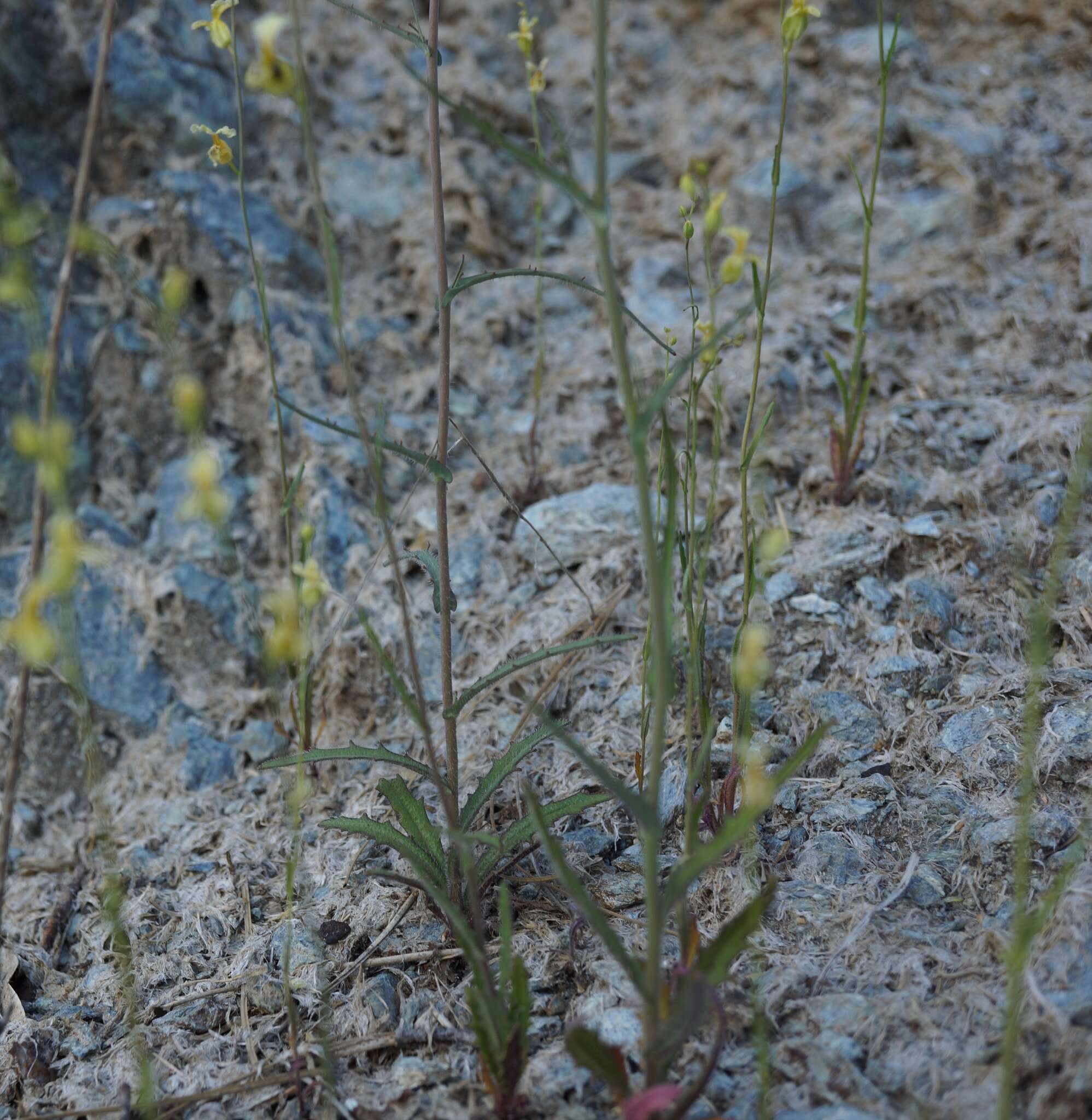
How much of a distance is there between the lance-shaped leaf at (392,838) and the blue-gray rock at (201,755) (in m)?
0.71

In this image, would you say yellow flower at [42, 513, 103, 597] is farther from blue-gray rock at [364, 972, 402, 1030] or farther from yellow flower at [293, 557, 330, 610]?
blue-gray rock at [364, 972, 402, 1030]

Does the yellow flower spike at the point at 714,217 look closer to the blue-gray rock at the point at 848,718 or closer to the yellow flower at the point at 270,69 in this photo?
the yellow flower at the point at 270,69

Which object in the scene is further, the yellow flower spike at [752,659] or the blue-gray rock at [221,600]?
the blue-gray rock at [221,600]

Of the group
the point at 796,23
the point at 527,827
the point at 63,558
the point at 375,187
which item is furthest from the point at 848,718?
the point at 375,187

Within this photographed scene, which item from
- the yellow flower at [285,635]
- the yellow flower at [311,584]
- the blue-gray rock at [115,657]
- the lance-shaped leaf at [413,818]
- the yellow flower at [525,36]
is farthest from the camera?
the blue-gray rock at [115,657]

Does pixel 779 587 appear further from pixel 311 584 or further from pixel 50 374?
pixel 50 374

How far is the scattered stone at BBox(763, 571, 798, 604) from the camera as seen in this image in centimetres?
192

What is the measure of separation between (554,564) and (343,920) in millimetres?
982

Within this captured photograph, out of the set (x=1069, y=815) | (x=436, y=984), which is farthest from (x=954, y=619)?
(x=436, y=984)

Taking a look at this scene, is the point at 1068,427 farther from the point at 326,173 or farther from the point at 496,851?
the point at 326,173

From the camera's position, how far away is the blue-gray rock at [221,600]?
2.30 meters

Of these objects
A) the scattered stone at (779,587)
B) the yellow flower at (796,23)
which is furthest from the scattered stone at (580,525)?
the yellow flower at (796,23)

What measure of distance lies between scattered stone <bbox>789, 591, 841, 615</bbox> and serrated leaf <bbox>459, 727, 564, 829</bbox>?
2.24 feet

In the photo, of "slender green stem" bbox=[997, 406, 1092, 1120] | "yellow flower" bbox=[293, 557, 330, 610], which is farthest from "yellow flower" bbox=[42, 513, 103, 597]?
"slender green stem" bbox=[997, 406, 1092, 1120]
